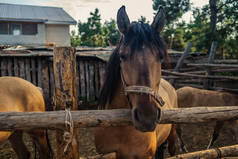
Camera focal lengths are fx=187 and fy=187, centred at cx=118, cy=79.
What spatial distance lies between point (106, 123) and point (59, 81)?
0.60 metres

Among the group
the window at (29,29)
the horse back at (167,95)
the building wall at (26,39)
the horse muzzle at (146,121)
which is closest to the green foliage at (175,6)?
the building wall at (26,39)

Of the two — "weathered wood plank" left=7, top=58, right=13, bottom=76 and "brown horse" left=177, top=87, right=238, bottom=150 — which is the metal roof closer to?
"weathered wood plank" left=7, top=58, right=13, bottom=76

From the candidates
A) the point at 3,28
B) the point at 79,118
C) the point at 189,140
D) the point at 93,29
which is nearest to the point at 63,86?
the point at 79,118

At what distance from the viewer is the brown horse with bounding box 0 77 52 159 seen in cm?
294

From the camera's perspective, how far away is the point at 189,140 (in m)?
4.85

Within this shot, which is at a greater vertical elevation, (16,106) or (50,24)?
(50,24)

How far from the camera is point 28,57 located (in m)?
7.91

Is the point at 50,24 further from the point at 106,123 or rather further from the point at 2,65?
the point at 106,123

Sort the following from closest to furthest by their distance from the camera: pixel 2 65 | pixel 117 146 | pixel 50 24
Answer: pixel 117 146 → pixel 2 65 → pixel 50 24

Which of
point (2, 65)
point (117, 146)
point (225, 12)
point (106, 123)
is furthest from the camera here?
point (225, 12)

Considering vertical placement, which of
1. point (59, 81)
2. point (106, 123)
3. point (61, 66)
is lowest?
point (106, 123)

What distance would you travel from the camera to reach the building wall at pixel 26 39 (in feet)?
48.3

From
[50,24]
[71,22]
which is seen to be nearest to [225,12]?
[71,22]

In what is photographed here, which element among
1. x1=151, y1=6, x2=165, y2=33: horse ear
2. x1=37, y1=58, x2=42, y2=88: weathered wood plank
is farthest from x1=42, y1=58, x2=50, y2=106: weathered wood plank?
x1=151, y1=6, x2=165, y2=33: horse ear
